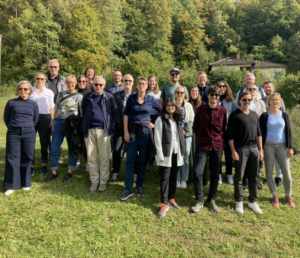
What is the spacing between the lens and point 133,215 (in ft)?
12.6

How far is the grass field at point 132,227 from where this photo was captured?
3096 millimetres

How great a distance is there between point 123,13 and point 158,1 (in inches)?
385

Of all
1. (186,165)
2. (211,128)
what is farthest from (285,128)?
(186,165)

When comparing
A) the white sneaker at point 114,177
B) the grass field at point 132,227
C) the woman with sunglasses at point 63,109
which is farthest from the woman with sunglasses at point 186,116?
the woman with sunglasses at point 63,109

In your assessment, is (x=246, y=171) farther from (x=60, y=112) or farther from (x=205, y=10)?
(x=205, y=10)

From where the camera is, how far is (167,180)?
13.2ft

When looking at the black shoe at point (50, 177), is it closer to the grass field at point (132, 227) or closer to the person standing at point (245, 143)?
the grass field at point (132, 227)

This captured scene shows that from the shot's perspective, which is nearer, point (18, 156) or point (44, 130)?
point (18, 156)

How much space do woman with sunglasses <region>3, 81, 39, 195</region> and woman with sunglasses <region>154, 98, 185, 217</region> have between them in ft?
8.98

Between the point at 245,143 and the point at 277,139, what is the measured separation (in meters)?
0.83

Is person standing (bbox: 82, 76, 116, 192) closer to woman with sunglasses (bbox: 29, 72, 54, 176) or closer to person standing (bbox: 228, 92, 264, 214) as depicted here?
woman with sunglasses (bbox: 29, 72, 54, 176)

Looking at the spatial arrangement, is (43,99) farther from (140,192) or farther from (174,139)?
(174,139)

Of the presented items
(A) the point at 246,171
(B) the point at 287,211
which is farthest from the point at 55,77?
(B) the point at 287,211

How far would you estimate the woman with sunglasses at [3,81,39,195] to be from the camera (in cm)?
438
